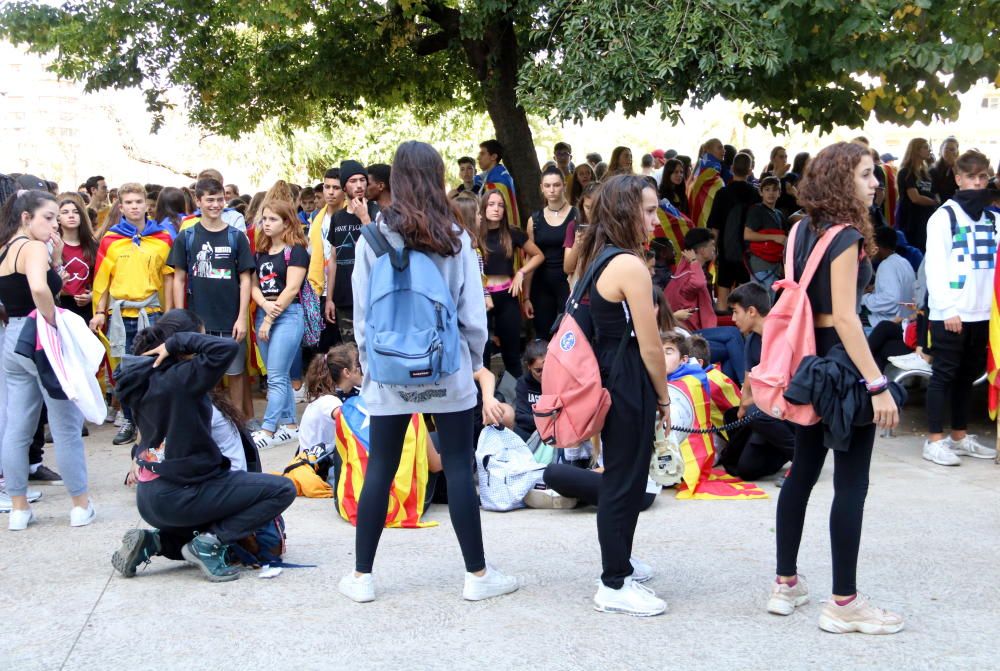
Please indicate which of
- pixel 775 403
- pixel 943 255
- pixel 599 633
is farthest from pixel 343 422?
pixel 943 255

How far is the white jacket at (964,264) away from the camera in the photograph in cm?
694

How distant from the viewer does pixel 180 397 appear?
4.54 m

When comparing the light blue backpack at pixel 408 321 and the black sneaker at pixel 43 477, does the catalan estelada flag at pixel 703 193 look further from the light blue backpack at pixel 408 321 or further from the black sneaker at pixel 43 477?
the light blue backpack at pixel 408 321

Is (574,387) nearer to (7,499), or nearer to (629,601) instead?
(629,601)

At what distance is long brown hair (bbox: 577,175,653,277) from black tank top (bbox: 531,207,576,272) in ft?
14.0

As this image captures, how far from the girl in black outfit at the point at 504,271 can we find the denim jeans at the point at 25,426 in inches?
131

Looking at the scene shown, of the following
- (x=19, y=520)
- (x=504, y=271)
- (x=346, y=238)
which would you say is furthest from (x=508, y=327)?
(x=19, y=520)

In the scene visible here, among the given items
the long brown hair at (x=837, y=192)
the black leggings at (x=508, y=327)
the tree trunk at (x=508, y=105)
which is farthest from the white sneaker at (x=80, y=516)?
the tree trunk at (x=508, y=105)

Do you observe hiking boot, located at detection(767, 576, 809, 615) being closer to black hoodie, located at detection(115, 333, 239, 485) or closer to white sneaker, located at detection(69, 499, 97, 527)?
black hoodie, located at detection(115, 333, 239, 485)

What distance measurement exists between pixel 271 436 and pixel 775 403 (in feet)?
15.6

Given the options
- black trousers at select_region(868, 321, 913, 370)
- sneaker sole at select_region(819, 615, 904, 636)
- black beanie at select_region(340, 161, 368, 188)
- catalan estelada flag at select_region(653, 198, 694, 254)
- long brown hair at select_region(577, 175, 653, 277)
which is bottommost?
sneaker sole at select_region(819, 615, 904, 636)

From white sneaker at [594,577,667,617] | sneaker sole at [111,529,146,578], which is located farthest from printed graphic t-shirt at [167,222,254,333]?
white sneaker at [594,577,667,617]

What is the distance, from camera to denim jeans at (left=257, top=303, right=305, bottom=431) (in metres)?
7.80

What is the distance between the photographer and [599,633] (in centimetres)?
404
